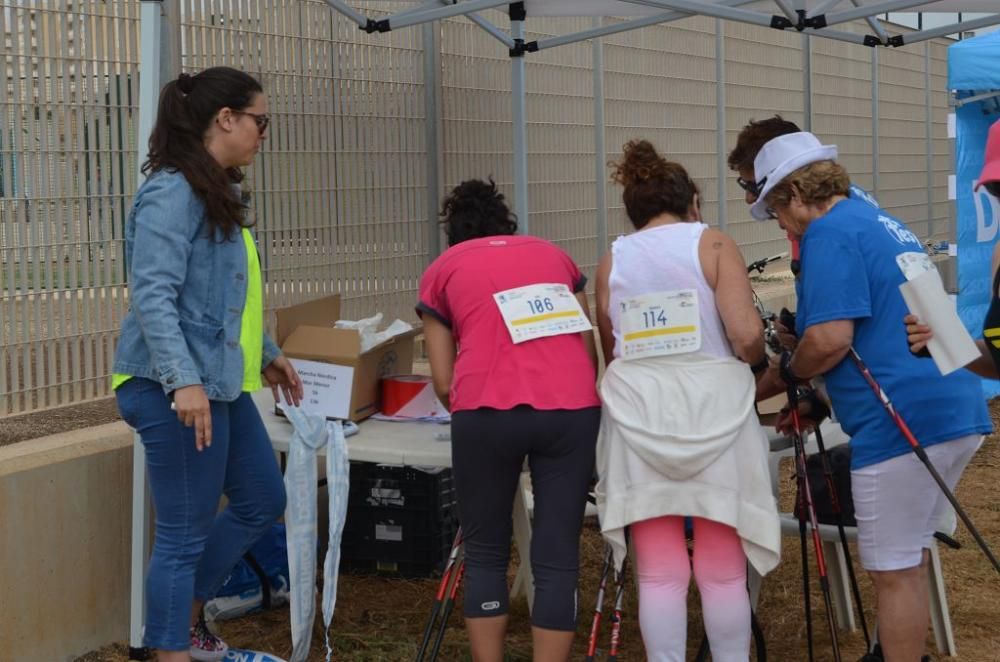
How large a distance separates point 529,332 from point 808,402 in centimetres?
93

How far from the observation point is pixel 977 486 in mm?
6852

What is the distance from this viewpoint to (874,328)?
3490 mm

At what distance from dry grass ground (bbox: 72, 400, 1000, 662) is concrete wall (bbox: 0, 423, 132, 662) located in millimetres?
149

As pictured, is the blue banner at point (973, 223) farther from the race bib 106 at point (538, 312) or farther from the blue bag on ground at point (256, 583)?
the race bib 106 at point (538, 312)

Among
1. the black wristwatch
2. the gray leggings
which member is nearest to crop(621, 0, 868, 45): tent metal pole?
the black wristwatch

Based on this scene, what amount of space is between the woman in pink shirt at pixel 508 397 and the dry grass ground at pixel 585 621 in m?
0.80

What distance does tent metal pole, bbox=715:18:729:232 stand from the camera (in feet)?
33.0

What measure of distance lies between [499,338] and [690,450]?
1.83 feet

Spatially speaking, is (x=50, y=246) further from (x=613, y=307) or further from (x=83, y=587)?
(x=613, y=307)

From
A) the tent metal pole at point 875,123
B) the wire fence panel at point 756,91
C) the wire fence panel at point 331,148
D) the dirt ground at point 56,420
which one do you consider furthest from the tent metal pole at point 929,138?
the dirt ground at point 56,420

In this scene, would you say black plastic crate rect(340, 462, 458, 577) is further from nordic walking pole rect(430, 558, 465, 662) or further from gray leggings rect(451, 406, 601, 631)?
gray leggings rect(451, 406, 601, 631)

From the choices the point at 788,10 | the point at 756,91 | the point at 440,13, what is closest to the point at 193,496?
the point at 440,13

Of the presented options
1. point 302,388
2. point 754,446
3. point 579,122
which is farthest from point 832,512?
point 579,122

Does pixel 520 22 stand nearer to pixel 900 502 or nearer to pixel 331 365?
pixel 331 365
